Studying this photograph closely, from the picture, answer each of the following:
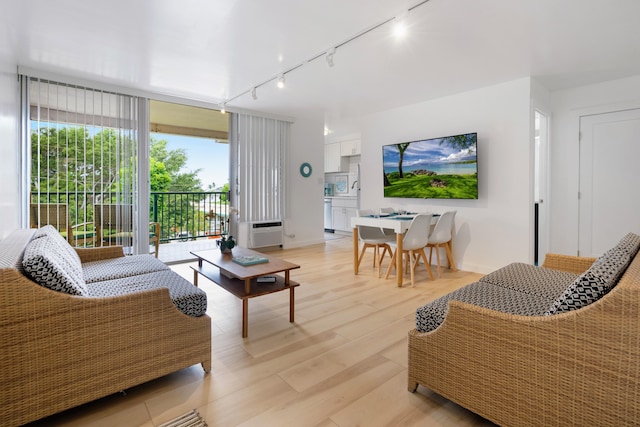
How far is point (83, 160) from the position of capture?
382 centimetres

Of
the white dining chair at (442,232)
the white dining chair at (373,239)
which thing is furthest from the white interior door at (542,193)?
the white dining chair at (373,239)

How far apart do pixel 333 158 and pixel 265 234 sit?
3.44m

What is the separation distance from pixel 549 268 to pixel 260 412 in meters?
2.30

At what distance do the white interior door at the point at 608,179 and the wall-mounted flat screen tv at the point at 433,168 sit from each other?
1.48 m

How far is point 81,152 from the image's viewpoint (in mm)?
3795

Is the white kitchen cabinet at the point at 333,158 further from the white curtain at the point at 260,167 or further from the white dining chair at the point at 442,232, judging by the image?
the white dining chair at the point at 442,232

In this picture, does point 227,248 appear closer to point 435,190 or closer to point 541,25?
point 435,190

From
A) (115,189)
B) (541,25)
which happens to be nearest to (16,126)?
(115,189)

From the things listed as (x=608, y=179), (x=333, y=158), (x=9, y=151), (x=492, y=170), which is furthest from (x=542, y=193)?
(x=9, y=151)

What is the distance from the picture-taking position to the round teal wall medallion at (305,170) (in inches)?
239

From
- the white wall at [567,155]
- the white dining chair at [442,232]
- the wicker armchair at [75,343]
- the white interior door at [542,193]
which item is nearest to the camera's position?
the wicker armchair at [75,343]

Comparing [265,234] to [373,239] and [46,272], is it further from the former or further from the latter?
[46,272]

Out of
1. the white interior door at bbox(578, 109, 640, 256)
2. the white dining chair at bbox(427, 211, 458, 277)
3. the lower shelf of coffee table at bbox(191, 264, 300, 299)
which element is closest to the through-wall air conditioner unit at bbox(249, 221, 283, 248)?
the lower shelf of coffee table at bbox(191, 264, 300, 299)

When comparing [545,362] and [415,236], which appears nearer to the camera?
[545,362]
